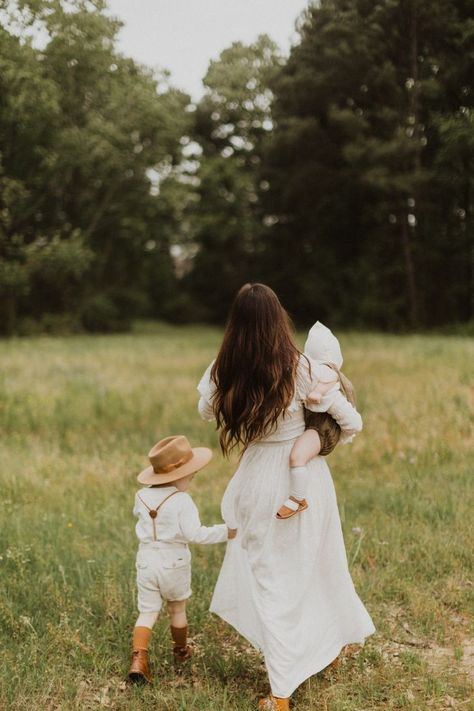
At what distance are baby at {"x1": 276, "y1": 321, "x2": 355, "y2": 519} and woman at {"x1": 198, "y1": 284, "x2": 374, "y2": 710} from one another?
0.05m

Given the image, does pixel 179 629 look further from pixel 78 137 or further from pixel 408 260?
pixel 408 260

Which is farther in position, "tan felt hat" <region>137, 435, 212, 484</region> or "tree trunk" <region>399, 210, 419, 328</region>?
"tree trunk" <region>399, 210, 419, 328</region>

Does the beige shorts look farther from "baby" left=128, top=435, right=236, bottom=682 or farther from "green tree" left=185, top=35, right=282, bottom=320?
"green tree" left=185, top=35, right=282, bottom=320

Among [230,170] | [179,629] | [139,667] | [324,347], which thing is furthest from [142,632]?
[230,170]

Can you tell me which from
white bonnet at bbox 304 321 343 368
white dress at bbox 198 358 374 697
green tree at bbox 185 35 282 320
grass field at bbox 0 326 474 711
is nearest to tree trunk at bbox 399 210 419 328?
grass field at bbox 0 326 474 711

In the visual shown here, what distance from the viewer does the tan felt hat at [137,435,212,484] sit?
3447 mm

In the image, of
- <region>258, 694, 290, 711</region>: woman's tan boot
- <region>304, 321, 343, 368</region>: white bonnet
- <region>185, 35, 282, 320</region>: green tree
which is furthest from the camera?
<region>185, 35, 282, 320</region>: green tree

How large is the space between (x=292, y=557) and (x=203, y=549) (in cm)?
223

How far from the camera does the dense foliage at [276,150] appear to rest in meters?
8.05

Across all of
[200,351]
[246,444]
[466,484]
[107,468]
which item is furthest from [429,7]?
[200,351]

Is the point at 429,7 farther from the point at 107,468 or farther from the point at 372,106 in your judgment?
the point at 107,468

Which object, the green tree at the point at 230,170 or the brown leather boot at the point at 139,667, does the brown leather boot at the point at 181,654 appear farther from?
the green tree at the point at 230,170

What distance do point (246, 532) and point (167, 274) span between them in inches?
707

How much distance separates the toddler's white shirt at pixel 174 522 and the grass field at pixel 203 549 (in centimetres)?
74
